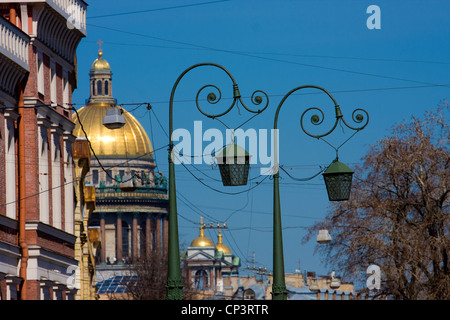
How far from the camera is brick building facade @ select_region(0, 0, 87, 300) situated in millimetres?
39406

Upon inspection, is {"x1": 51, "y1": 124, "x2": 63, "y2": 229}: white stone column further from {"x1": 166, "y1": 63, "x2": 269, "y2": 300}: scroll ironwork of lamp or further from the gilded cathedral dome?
the gilded cathedral dome

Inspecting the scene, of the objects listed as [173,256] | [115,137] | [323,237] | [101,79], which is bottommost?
[173,256]

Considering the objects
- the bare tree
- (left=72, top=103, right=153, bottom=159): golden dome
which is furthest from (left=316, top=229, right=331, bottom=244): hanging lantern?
(left=72, top=103, right=153, bottom=159): golden dome

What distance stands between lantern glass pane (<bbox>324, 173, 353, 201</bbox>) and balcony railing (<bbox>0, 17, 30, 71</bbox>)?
11.8 meters

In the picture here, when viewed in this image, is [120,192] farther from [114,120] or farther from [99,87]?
[114,120]

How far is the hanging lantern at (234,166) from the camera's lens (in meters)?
27.5

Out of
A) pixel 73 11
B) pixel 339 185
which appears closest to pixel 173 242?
pixel 339 185

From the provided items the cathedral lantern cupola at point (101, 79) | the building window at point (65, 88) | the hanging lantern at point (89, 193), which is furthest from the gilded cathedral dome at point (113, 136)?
the building window at point (65, 88)

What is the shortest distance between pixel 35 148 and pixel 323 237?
10.1 meters

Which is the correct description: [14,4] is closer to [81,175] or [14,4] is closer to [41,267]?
[41,267]

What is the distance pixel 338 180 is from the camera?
1147 inches

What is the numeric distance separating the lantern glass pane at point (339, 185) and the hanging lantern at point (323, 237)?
688 inches
